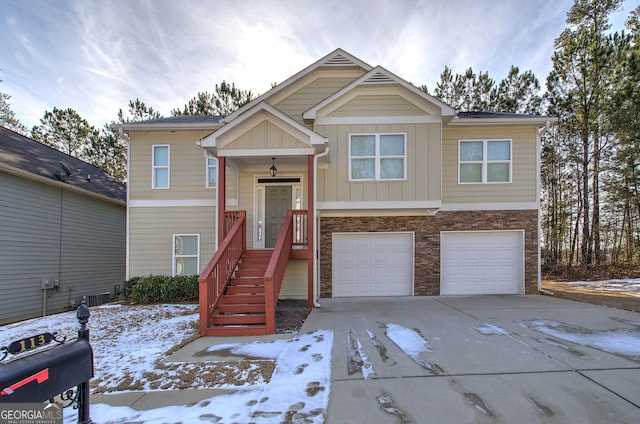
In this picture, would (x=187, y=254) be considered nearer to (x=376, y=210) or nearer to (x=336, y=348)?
(x=376, y=210)

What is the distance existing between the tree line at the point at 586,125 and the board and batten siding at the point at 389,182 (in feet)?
35.4

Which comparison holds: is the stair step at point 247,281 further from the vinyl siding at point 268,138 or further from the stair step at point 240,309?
the vinyl siding at point 268,138

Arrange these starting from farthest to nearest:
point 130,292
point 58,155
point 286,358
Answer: point 58,155, point 130,292, point 286,358

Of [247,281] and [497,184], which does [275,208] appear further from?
[497,184]

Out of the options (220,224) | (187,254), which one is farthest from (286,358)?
(187,254)

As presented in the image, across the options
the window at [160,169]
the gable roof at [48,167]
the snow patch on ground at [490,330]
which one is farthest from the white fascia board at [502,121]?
the gable roof at [48,167]

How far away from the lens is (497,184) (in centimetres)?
977

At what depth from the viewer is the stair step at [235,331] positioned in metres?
5.88

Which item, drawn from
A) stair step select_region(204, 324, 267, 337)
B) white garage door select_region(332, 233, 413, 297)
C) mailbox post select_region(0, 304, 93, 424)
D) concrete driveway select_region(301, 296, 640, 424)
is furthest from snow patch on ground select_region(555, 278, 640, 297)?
mailbox post select_region(0, 304, 93, 424)

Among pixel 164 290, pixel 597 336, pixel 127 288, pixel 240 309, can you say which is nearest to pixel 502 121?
pixel 597 336

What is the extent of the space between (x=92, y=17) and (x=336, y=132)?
9596 millimetres

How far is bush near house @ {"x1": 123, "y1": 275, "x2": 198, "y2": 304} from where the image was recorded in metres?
9.03

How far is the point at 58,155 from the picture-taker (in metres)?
13.0

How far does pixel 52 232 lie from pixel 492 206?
14307 mm
